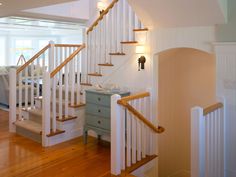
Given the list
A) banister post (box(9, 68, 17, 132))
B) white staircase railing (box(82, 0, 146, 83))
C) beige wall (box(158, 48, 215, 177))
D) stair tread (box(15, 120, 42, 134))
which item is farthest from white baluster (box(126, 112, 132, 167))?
banister post (box(9, 68, 17, 132))

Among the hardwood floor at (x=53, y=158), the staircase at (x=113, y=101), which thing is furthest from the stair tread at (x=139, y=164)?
the hardwood floor at (x=53, y=158)

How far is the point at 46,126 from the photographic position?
4.71 metres

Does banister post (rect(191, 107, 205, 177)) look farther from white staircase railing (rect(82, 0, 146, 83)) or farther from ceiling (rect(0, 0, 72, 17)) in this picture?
ceiling (rect(0, 0, 72, 17))

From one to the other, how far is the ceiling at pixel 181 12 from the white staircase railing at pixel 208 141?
1.10 metres

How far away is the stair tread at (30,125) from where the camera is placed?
499 centimetres

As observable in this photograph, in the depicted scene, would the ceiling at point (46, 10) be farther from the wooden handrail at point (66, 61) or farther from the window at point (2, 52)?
the window at point (2, 52)

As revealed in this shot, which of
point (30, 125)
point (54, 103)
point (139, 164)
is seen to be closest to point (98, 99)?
point (54, 103)

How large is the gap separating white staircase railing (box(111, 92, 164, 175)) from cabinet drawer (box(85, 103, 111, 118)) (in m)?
0.65

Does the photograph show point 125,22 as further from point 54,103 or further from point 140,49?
point 54,103

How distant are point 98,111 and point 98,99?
0.20 meters

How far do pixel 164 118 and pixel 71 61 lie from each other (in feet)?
6.62

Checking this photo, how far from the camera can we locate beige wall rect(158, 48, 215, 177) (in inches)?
189

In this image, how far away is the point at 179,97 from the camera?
17.0 ft

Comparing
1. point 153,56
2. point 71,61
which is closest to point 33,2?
point 71,61
